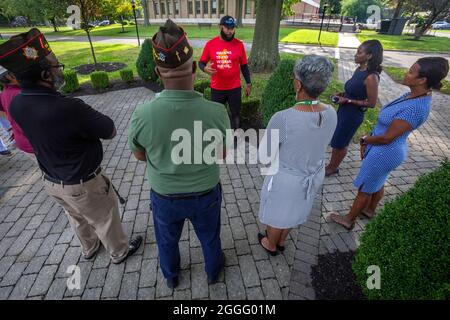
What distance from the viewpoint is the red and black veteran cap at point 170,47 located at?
5.45ft

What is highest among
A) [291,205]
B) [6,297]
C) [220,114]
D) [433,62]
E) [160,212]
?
[433,62]

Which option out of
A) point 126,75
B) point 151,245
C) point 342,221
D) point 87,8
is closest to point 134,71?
point 126,75

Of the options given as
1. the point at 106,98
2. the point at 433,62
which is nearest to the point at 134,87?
the point at 106,98

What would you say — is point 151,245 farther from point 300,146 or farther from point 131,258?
point 300,146

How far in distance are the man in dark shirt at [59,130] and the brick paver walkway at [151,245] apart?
68 cm

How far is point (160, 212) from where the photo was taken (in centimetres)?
224

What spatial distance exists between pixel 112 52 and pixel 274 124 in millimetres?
17876

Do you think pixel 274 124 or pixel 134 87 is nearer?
pixel 274 124

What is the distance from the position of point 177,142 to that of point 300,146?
1.10 meters

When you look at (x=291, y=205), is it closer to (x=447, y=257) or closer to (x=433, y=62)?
(x=447, y=257)

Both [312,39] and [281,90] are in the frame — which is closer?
[281,90]

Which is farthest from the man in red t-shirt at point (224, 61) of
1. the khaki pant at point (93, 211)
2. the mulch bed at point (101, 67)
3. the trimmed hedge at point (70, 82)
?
the mulch bed at point (101, 67)

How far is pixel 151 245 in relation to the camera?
11.1 feet

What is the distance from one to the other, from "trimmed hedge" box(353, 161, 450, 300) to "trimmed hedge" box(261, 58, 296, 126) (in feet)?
9.04
